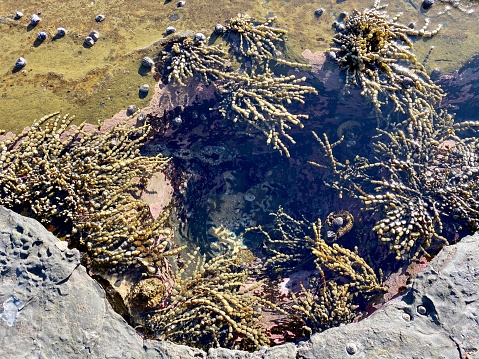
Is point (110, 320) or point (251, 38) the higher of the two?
point (251, 38)

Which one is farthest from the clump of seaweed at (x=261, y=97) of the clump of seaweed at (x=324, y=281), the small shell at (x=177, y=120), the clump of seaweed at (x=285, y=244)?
the clump of seaweed at (x=324, y=281)

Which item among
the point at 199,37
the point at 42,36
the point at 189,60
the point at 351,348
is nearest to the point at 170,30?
the point at 199,37

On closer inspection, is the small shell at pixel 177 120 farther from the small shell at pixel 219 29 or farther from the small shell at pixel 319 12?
the small shell at pixel 319 12

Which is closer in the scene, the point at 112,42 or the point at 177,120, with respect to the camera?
the point at 177,120

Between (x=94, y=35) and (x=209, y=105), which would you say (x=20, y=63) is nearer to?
(x=94, y=35)

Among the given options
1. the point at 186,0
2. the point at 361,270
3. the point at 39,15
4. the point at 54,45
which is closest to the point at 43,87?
the point at 54,45

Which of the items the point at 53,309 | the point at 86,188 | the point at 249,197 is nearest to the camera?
the point at 53,309

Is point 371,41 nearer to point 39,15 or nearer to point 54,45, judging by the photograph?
point 54,45
